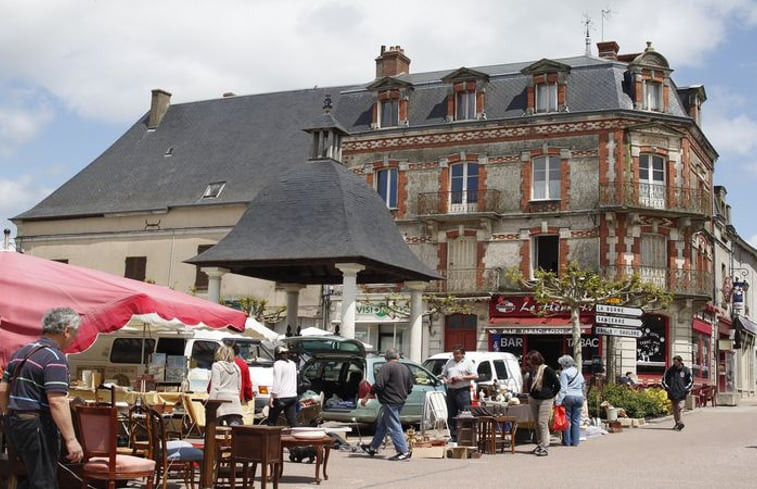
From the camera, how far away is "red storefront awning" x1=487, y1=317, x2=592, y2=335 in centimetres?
3200

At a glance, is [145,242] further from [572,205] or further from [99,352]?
[99,352]

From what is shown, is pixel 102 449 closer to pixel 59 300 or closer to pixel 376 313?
pixel 59 300

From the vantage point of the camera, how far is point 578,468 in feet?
40.7

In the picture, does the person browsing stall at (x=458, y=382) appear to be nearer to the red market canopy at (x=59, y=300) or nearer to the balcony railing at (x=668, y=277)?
the red market canopy at (x=59, y=300)

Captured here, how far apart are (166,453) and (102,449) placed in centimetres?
140

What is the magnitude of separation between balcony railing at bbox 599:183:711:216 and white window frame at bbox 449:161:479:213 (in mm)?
4494

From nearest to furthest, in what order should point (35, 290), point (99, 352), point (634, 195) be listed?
point (35, 290) < point (99, 352) < point (634, 195)

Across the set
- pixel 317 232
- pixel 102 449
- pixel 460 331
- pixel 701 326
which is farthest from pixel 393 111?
pixel 102 449

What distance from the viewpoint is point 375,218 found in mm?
22219

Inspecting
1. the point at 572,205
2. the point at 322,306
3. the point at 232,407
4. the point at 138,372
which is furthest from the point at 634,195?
the point at 232,407

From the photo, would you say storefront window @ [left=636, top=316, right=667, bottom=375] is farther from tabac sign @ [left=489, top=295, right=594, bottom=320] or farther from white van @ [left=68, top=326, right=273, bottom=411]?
white van @ [left=68, top=326, right=273, bottom=411]

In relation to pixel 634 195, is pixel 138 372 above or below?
below

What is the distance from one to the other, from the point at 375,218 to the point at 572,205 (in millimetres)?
12407

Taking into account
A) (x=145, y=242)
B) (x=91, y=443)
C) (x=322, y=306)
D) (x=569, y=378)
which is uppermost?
(x=145, y=242)
